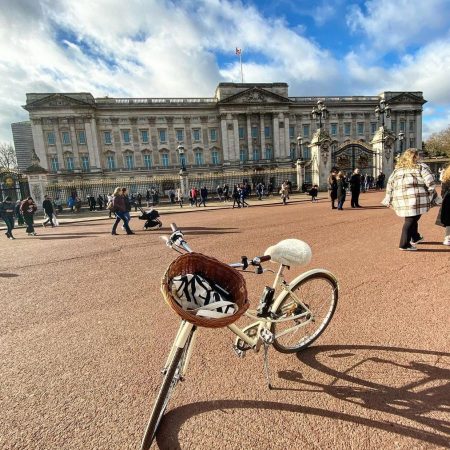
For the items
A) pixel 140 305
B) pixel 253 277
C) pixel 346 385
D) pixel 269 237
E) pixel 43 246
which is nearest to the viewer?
pixel 346 385

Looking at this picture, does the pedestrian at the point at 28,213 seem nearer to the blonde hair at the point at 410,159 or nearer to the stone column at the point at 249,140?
the blonde hair at the point at 410,159

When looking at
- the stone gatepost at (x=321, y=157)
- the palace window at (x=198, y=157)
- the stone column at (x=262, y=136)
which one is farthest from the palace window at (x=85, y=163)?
the stone gatepost at (x=321, y=157)

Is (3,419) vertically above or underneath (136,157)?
underneath

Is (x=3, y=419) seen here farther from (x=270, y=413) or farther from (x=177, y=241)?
(x=270, y=413)

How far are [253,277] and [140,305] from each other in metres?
1.87

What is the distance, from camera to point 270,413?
6.48ft

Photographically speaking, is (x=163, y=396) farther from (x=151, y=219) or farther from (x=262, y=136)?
(x=262, y=136)

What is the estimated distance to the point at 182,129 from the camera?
51.6 metres

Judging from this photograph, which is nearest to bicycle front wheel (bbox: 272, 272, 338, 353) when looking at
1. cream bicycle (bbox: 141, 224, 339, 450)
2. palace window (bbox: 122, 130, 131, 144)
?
cream bicycle (bbox: 141, 224, 339, 450)

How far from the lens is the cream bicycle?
1693 millimetres

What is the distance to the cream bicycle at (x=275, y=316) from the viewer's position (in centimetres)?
169

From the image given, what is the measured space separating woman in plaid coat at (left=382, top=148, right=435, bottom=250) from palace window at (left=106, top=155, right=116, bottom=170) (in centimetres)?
5122

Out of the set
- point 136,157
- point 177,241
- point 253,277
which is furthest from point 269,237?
point 136,157

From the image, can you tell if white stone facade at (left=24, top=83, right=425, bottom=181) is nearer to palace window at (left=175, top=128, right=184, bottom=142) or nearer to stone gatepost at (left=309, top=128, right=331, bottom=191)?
palace window at (left=175, top=128, right=184, bottom=142)
